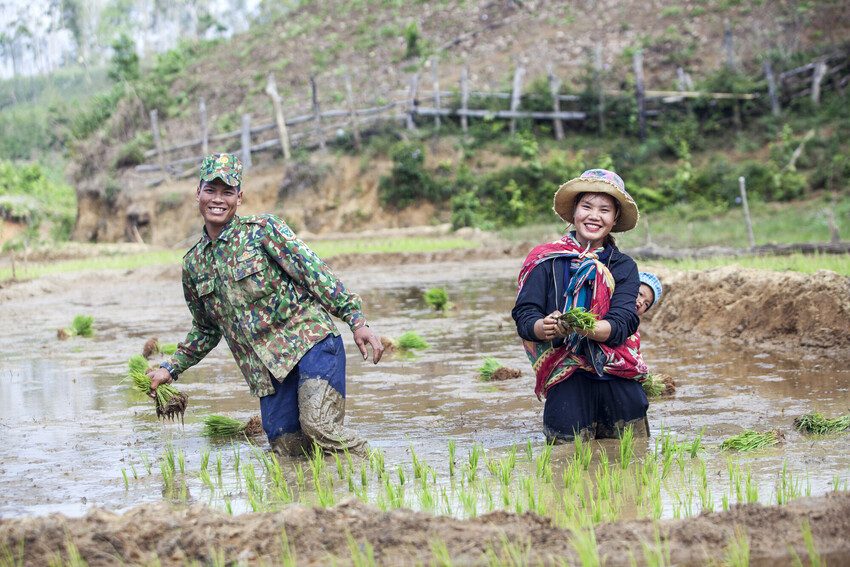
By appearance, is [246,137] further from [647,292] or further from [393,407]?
[647,292]

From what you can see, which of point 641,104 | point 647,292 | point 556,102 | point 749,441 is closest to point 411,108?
point 556,102

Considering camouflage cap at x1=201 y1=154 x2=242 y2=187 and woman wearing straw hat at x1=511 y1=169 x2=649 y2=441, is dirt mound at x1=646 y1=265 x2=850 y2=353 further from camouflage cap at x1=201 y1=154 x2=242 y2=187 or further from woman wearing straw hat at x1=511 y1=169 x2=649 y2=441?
camouflage cap at x1=201 y1=154 x2=242 y2=187

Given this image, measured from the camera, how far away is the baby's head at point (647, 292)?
18.0 ft

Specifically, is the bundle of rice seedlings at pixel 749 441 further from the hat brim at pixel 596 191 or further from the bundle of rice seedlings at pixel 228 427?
the bundle of rice seedlings at pixel 228 427

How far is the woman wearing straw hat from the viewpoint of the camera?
17.0ft

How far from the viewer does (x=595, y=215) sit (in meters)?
5.25

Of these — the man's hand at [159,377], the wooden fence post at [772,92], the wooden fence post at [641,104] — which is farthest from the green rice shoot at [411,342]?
the wooden fence post at [772,92]

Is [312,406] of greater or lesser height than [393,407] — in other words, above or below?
above

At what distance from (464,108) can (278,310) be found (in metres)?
26.2

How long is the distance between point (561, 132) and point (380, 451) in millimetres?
25225

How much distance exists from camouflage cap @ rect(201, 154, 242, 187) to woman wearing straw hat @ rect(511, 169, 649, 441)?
1485 mm

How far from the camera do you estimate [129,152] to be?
1423 inches

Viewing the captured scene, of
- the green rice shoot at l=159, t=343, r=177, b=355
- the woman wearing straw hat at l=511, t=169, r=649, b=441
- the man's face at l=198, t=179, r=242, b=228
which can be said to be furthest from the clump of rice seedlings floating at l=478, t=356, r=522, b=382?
the green rice shoot at l=159, t=343, r=177, b=355

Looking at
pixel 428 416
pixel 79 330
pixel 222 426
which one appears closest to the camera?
pixel 222 426
